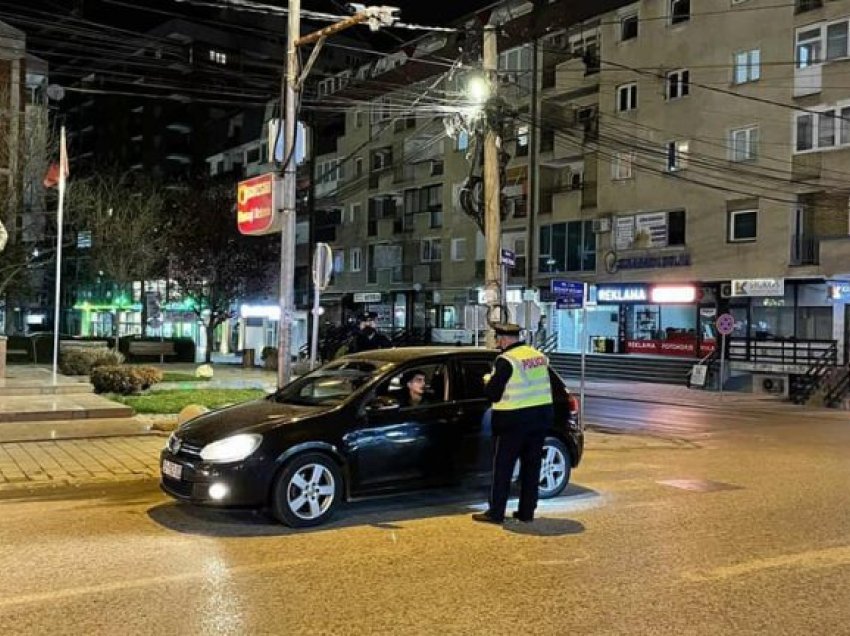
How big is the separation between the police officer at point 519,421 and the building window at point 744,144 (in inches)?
1037

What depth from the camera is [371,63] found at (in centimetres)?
5091

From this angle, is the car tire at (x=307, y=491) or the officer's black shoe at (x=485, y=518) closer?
the car tire at (x=307, y=491)

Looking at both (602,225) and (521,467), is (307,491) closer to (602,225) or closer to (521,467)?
(521,467)

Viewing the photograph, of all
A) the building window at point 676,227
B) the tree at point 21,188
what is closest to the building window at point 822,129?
the building window at point 676,227

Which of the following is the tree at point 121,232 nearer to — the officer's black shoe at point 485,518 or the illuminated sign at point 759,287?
the illuminated sign at point 759,287

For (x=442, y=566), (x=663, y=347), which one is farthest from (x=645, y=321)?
(x=442, y=566)

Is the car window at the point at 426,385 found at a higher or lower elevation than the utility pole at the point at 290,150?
lower

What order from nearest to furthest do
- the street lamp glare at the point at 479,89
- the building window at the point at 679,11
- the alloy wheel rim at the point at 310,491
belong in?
1. the alloy wheel rim at the point at 310,491
2. the street lamp glare at the point at 479,89
3. the building window at the point at 679,11

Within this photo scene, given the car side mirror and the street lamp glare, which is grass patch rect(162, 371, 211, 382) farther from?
the car side mirror

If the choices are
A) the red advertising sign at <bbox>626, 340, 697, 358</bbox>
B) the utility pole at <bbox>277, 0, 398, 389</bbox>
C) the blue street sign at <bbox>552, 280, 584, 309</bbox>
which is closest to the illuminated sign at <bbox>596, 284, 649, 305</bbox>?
the red advertising sign at <bbox>626, 340, 697, 358</bbox>

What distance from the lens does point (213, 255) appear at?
130ft

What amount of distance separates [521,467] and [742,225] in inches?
1049

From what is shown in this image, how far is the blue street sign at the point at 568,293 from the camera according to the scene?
16422 millimetres

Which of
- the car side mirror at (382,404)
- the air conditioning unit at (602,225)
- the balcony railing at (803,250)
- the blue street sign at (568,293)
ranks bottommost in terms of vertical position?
the car side mirror at (382,404)
